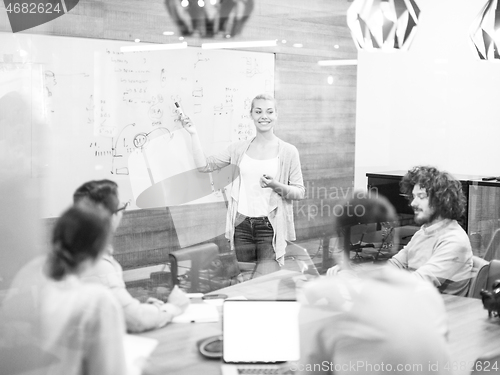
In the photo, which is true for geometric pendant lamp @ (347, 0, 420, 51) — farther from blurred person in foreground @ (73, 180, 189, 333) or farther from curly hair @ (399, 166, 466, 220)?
blurred person in foreground @ (73, 180, 189, 333)

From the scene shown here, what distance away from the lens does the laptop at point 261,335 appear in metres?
1.79

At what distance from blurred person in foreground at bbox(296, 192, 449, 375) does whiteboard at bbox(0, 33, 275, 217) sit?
3.39ft

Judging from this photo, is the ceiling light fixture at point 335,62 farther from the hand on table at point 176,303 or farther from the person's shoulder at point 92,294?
the person's shoulder at point 92,294

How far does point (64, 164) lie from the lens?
8.53ft

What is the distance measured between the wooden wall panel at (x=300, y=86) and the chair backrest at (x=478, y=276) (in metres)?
0.74

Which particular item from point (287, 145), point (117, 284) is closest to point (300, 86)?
point (287, 145)

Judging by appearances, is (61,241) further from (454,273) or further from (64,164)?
(454,273)

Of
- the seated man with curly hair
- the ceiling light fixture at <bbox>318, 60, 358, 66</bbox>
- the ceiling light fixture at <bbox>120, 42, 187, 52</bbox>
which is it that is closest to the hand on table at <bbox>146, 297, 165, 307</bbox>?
the seated man with curly hair

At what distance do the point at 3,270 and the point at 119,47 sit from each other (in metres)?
1.19

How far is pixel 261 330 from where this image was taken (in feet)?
6.24

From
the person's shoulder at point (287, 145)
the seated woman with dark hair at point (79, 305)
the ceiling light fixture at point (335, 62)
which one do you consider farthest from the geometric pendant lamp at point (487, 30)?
the seated woman with dark hair at point (79, 305)

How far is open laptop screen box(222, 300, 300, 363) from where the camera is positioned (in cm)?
184

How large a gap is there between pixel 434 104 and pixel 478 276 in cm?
96

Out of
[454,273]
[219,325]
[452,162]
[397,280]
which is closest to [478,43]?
[452,162]
